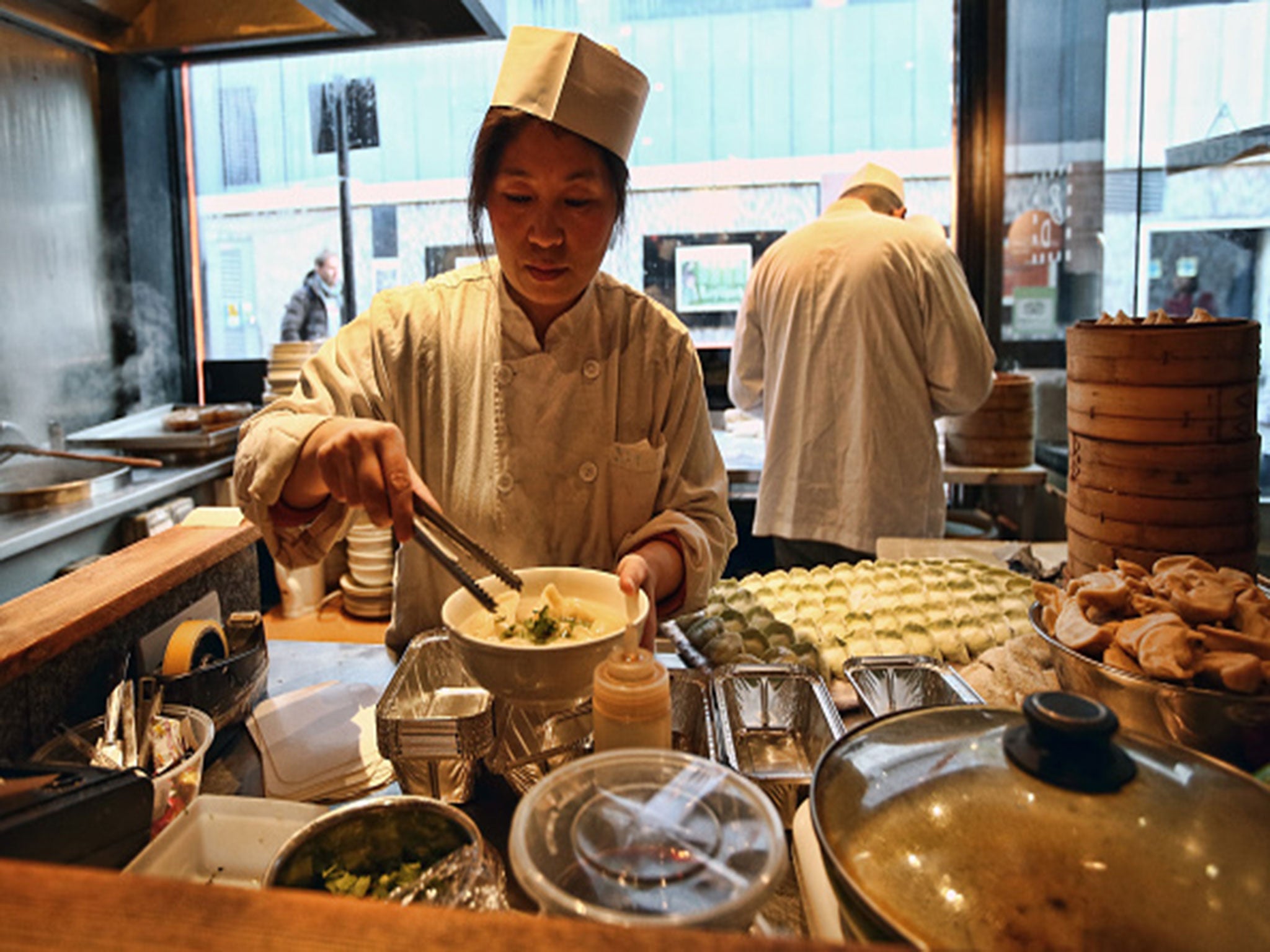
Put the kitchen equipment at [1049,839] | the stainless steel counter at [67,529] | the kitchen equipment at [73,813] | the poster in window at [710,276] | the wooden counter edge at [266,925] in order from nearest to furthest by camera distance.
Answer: the wooden counter edge at [266,925] → the kitchen equipment at [1049,839] → the kitchen equipment at [73,813] → the stainless steel counter at [67,529] → the poster in window at [710,276]

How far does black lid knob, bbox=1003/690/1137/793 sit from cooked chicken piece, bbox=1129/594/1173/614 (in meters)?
0.57

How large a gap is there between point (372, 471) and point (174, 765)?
0.43 m

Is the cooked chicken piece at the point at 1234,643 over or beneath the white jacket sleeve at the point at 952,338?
beneath

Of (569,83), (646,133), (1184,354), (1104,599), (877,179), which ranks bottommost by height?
(1104,599)

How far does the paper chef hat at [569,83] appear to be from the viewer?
1597 millimetres

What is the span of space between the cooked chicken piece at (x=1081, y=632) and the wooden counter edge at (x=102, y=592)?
1.38 meters

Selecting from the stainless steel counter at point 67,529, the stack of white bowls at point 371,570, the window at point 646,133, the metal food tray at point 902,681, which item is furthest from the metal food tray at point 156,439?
the metal food tray at point 902,681

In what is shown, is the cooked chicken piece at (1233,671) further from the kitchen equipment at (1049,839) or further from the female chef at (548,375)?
the female chef at (548,375)

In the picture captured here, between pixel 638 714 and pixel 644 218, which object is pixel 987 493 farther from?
pixel 638 714

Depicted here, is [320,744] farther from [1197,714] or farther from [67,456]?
[67,456]

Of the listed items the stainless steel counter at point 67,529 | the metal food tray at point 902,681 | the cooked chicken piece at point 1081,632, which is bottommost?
the stainless steel counter at point 67,529

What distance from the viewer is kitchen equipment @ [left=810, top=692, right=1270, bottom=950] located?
0.62 meters

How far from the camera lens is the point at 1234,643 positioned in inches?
43.8

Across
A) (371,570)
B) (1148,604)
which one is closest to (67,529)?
(371,570)
